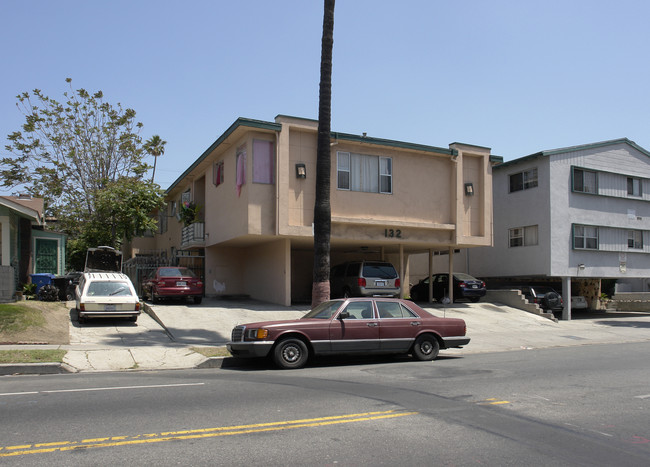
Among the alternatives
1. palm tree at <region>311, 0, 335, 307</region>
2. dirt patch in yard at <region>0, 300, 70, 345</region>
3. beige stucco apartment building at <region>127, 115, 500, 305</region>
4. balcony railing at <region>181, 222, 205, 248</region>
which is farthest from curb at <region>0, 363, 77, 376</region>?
balcony railing at <region>181, 222, 205, 248</region>

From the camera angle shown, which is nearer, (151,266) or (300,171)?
(300,171)

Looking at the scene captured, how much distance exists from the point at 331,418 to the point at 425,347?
6.15 metres

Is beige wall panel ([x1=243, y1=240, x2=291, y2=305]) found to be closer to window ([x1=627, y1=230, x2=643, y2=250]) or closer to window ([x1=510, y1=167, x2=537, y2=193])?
Result: window ([x1=510, y1=167, x2=537, y2=193])

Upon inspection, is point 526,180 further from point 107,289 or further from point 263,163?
point 107,289

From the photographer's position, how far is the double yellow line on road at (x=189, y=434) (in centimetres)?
550

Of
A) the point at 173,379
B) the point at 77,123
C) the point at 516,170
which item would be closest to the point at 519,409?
the point at 173,379

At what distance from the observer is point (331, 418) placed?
6812mm

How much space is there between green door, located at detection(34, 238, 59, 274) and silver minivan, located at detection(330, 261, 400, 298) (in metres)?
15.5

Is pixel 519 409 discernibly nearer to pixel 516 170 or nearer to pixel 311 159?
pixel 311 159

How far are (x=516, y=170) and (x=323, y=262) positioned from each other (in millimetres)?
16213

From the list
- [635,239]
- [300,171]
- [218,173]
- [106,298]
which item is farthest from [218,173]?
[635,239]

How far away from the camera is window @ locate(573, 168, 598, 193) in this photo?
27.0m

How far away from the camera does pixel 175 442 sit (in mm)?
5770

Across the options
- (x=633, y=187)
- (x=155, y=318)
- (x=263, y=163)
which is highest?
(x=633, y=187)
